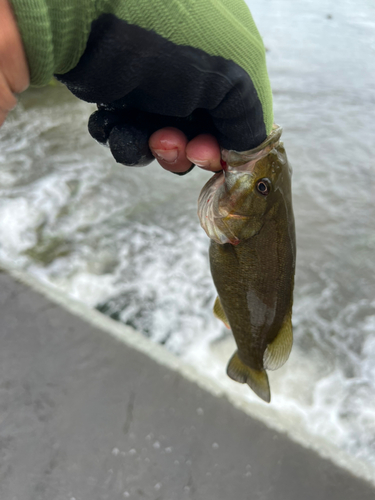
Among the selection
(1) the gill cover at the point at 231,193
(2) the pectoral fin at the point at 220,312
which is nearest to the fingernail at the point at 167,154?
(1) the gill cover at the point at 231,193

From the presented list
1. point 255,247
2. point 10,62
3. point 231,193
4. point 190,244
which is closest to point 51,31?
point 10,62

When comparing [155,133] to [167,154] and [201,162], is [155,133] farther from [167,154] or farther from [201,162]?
[201,162]

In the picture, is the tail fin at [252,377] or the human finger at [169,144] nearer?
the human finger at [169,144]

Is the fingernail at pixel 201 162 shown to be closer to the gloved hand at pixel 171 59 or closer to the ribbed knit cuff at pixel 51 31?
the gloved hand at pixel 171 59

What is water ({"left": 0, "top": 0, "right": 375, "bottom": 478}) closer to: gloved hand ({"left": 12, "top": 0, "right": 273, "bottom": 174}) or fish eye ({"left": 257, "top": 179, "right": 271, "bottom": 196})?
fish eye ({"left": 257, "top": 179, "right": 271, "bottom": 196})

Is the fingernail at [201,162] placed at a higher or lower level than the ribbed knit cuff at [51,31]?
lower

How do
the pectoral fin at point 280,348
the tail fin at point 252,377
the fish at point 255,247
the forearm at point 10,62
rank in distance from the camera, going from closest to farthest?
the forearm at point 10,62, the fish at point 255,247, the pectoral fin at point 280,348, the tail fin at point 252,377

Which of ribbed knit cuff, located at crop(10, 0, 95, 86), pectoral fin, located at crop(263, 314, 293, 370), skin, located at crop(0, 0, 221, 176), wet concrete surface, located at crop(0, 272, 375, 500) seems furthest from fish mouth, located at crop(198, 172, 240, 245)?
wet concrete surface, located at crop(0, 272, 375, 500)
